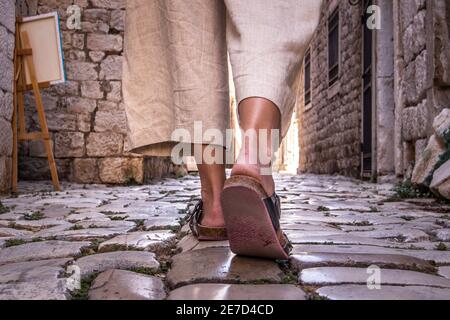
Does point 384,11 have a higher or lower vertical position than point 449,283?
higher

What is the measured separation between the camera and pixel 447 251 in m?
1.56

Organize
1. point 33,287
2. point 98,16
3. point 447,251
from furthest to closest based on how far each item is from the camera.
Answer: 1. point 98,16
2. point 447,251
3. point 33,287

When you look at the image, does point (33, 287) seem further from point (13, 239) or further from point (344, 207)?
point (344, 207)

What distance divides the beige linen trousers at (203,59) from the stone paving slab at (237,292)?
0.50 meters

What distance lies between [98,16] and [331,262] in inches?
214

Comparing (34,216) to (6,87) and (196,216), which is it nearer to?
(196,216)

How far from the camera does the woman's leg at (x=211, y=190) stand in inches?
63.3

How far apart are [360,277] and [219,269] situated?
35cm

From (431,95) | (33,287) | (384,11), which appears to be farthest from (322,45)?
(33,287)

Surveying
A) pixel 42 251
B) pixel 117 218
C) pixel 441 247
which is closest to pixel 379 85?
pixel 117 218

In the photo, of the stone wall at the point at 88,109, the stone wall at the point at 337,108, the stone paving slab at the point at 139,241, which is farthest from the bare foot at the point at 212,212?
the stone wall at the point at 337,108

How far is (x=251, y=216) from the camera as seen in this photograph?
119 cm

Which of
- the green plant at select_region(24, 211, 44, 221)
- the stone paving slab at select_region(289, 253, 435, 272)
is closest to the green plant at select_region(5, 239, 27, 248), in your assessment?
the green plant at select_region(24, 211, 44, 221)

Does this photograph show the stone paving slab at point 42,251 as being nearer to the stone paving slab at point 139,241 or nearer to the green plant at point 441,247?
the stone paving slab at point 139,241
